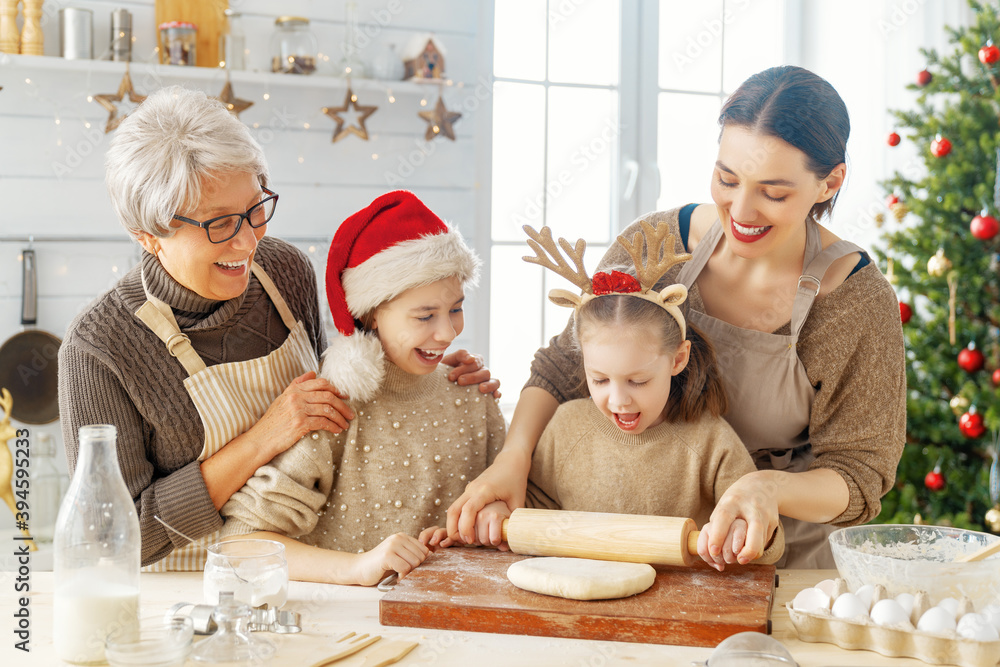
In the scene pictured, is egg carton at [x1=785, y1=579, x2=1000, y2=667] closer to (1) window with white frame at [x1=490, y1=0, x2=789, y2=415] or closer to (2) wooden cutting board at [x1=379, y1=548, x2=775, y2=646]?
(2) wooden cutting board at [x1=379, y1=548, x2=775, y2=646]

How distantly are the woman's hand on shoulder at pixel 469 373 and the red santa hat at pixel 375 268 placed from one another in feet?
0.57

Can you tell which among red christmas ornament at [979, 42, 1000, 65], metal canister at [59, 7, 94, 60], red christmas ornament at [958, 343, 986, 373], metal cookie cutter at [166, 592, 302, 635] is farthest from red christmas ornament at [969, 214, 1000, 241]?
metal canister at [59, 7, 94, 60]

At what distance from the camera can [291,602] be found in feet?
4.27

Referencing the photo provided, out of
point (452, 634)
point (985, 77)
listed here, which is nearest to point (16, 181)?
point (452, 634)

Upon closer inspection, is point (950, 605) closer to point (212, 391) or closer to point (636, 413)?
point (636, 413)

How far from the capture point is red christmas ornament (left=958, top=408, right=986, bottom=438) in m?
3.05

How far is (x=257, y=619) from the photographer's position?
118 cm

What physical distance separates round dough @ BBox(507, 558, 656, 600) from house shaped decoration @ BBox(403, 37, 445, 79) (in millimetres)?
2734

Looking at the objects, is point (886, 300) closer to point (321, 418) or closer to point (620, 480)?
point (620, 480)

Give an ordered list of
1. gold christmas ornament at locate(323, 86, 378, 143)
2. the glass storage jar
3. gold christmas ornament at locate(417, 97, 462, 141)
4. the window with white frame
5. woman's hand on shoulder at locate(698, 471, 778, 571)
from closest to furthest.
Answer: woman's hand on shoulder at locate(698, 471, 778, 571) → the glass storage jar → gold christmas ornament at locate(323, 86, 378, 143) → gold christmas ornament at locate(417, 97, 462, 141) → the window with white frame

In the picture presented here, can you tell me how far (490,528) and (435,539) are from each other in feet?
0.34

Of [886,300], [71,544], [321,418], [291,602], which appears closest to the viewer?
[71,544]

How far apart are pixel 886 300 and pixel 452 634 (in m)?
1.00

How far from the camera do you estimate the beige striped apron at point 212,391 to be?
1.50 meters
